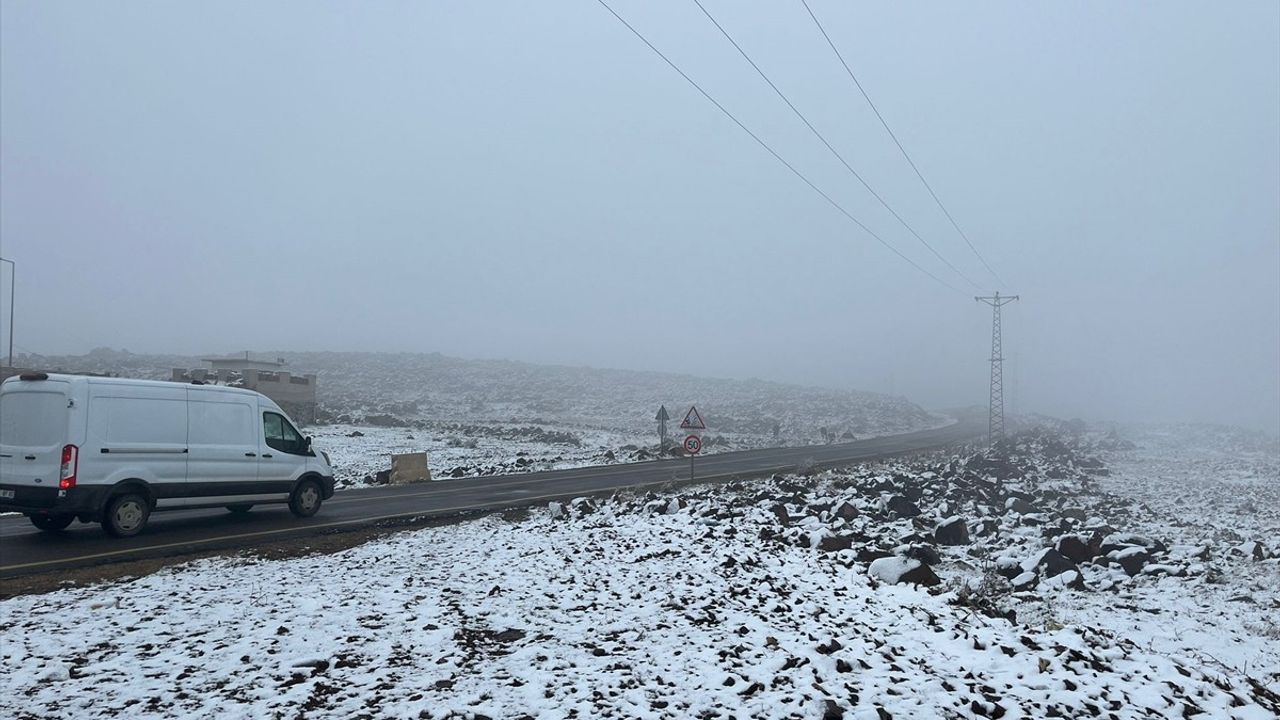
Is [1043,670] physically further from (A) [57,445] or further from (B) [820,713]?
(A) [57,445]

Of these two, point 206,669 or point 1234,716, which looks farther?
point 206,669

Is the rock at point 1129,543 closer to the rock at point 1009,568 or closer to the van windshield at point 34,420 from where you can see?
the rock at point 1009,568

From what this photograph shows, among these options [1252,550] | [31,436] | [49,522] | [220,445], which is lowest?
[1252,550]

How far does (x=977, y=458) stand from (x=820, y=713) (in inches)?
1167

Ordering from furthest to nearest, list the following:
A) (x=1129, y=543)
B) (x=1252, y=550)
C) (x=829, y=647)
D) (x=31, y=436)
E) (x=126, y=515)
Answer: (x=1252, y=550)
(x=1129, y=543)
(x=126, y=515)
(x=31, y=436)
(x=829, y=647)

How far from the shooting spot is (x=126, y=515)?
12.0 m

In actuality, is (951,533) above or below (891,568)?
below

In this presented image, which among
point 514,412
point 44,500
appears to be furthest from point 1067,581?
point 514,412

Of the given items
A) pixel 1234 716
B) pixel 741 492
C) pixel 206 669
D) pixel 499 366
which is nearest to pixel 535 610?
pixel 206 669

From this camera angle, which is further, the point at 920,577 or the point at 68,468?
the point at 68,468

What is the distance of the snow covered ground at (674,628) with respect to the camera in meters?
5.45

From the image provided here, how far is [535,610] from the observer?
795 centimetres

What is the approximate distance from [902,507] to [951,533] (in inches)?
112

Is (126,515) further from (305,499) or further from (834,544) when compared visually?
(834,544)
